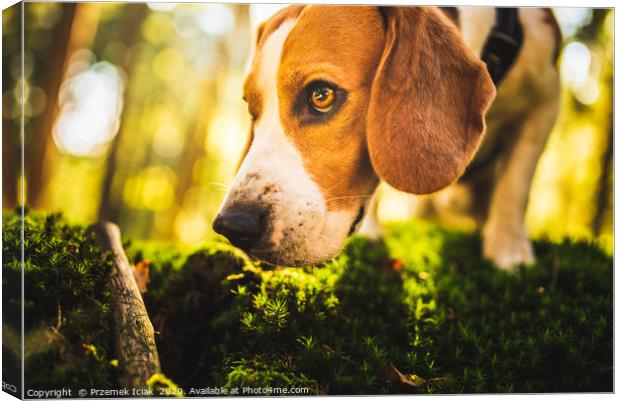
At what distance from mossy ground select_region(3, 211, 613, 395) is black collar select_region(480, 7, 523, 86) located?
1225mm

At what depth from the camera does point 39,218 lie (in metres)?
2.53

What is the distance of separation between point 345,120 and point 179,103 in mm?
7099

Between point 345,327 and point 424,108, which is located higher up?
point 424,108

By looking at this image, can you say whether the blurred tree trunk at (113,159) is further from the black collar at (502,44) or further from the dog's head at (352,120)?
the black collar at (502,44)

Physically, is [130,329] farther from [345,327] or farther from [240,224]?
[345,327]

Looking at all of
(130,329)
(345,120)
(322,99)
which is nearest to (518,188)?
(345,120)

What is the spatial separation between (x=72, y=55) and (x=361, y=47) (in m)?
2.69

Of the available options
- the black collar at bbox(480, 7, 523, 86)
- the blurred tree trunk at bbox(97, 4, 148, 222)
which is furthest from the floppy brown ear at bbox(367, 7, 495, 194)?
the blurred tree trunk at bbox(97, 4, 148, 222)

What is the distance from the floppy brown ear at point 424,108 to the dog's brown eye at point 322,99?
0.63ft

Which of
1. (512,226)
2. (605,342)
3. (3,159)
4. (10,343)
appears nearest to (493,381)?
(605,342)

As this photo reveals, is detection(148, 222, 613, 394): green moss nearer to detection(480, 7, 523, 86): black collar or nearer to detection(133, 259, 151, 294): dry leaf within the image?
detection(133, 259, 151, 294): dry leaf

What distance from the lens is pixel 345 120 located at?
240cm

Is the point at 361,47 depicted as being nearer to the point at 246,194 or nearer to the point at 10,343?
the point at 246,194

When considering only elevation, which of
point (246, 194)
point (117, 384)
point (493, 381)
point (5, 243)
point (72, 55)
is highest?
point (72, 55)
